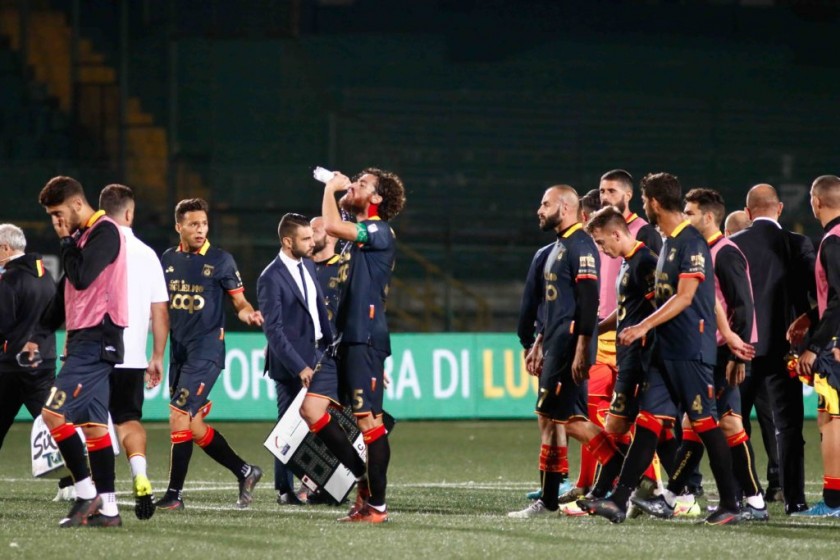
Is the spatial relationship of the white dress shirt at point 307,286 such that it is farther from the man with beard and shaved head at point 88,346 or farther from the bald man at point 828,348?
the bald man at point 828,348

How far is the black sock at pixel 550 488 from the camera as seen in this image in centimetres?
848

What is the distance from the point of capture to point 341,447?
8555 millimetres

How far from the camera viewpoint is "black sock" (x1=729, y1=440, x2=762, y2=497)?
812cm

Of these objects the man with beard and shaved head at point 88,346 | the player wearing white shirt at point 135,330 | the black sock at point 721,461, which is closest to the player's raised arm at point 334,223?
the man with beard and shaved head at point 88,346

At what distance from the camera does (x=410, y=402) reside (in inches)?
712

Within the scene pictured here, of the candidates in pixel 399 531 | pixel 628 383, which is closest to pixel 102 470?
pixel 399 531

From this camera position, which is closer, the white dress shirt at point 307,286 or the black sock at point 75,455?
the black sock at point 75,455

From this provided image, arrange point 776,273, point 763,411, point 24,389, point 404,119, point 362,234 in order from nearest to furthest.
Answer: point 362,234, point 776,273, point 24,389, point 763,411, point 404,119

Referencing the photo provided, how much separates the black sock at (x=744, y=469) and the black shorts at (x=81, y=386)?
3.69 m

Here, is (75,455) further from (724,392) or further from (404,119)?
(404,119)

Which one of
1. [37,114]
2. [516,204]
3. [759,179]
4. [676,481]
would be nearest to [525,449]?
[676,481]

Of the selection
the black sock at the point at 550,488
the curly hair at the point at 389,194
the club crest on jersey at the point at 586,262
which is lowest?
the black sock at the point at 550,488

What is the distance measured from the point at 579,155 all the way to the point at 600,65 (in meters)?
2.92

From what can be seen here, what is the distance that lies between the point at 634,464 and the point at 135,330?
3.15m
